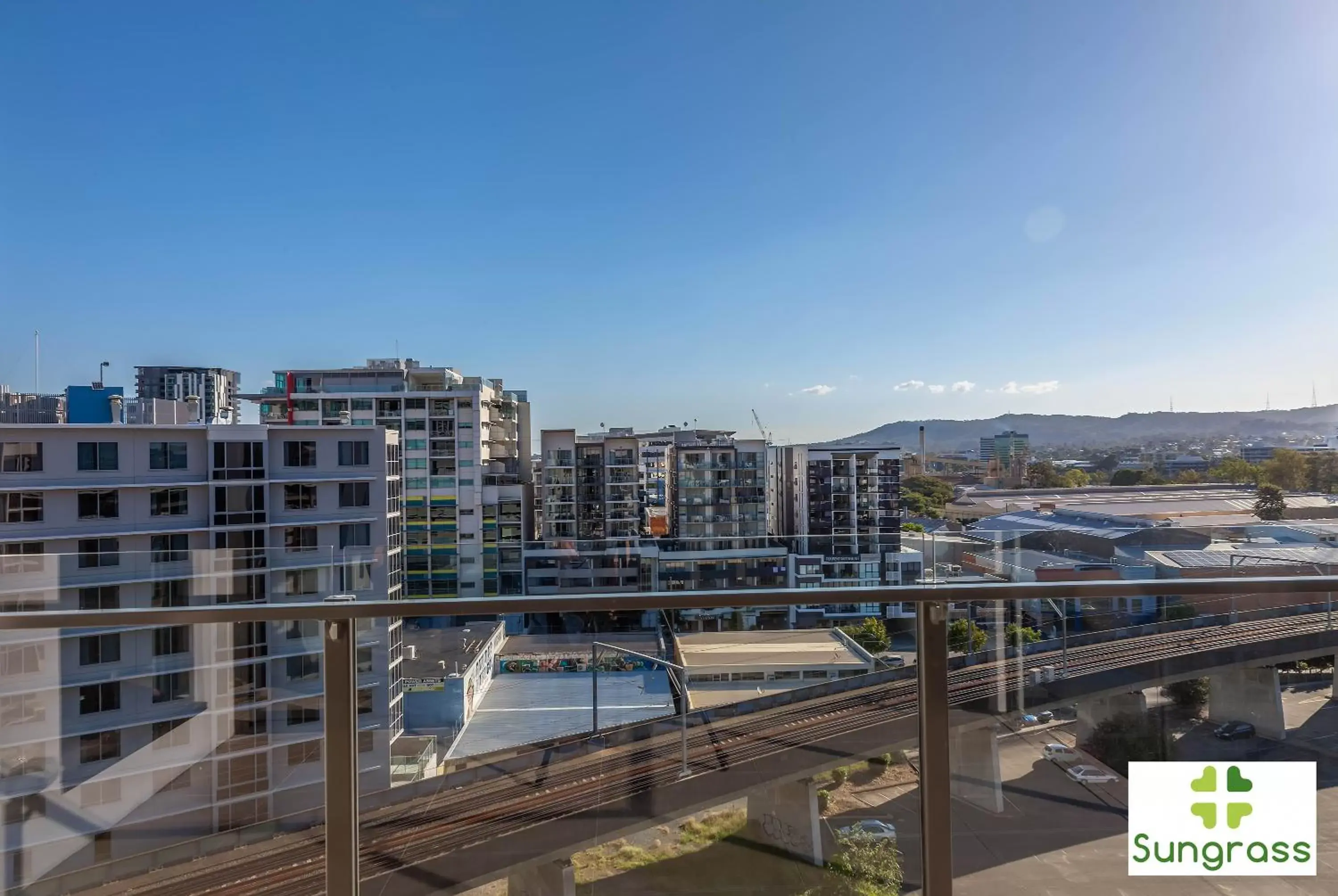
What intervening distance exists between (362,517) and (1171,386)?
10664 mm

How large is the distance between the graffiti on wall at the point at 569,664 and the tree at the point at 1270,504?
3917 mm

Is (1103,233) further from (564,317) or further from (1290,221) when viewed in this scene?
(564,317)

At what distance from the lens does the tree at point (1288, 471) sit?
193 inches

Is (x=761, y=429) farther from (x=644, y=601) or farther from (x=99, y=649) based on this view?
(x=99, y=649)

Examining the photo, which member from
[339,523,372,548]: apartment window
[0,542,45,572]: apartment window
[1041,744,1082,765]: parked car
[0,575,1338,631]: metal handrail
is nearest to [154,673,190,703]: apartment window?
[0,575,1338,631]: metal handrail

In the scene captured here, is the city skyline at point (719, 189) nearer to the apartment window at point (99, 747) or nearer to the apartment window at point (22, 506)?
the apartment window at point (22, 506)

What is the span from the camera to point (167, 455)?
935 cm

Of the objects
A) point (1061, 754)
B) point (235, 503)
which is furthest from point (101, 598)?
point (235, 503)

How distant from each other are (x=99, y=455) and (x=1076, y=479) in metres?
11.9

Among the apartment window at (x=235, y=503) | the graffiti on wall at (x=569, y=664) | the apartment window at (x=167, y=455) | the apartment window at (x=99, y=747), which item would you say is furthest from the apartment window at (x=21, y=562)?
the apartment window at (x=167, y=455)

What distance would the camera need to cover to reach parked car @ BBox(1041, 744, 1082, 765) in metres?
1.48

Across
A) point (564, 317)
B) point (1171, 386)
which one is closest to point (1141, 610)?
point (1171, 386)

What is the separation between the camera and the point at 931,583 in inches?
58.0

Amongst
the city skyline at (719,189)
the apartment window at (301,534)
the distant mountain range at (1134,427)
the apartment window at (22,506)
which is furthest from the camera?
the apartment window at (22,506)
